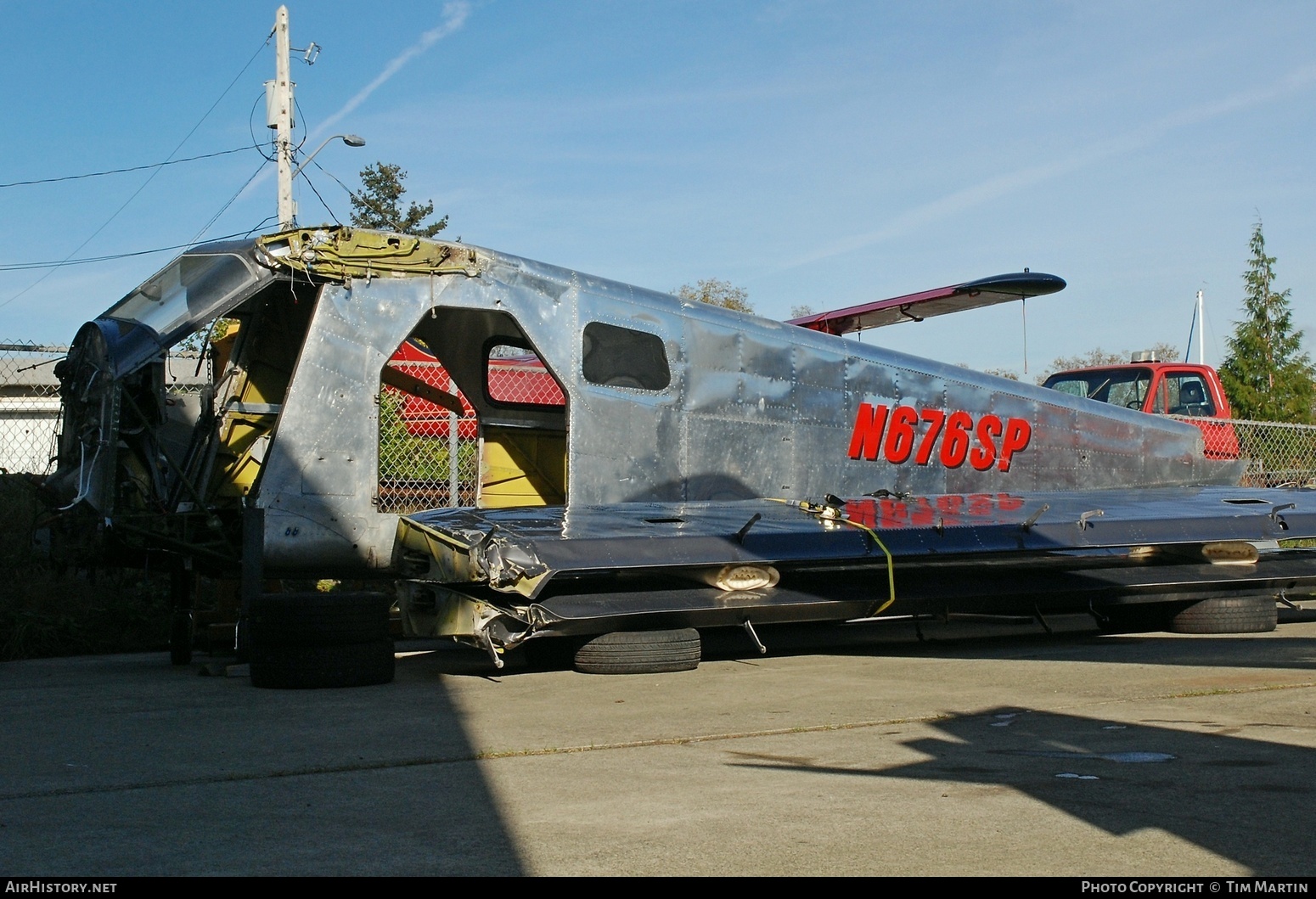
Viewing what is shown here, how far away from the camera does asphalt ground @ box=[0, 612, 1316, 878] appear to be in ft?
11.4

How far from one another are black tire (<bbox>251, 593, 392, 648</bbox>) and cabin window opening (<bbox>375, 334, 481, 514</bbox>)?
68.7 inches

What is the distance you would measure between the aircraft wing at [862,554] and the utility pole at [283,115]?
16.0 m

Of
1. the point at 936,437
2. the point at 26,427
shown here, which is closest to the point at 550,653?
the point at 936,437

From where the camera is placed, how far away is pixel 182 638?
28.8ft

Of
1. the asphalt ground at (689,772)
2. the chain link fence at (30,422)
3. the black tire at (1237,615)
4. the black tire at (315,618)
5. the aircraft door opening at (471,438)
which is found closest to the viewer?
the asphalt ground at (689,772)

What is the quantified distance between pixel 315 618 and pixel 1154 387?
11822 millimetres

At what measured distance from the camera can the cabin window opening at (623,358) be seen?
29.0 ft

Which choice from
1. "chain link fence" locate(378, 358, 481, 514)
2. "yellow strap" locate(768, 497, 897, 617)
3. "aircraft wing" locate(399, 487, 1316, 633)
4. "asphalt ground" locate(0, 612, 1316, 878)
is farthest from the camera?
"chain link fence" locate(378, 358, 481, 514)

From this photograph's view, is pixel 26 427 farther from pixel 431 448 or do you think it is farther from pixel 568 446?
pixel 568 446

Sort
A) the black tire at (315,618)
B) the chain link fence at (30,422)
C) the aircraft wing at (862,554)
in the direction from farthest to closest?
the chain link fence at (30,422) → the black tire at (315,618) → the aircraft wing at (862,554)

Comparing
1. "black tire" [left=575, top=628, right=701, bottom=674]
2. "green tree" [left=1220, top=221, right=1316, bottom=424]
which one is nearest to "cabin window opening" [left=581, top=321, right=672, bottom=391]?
"black tire" [left=575, top=628, right=701, bottom=674]

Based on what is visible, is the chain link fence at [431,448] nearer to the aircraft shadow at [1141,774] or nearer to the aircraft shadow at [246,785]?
the aircraft shadow at [246,785]

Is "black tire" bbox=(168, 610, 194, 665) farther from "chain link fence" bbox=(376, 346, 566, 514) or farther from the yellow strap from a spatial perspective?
the yellow strap

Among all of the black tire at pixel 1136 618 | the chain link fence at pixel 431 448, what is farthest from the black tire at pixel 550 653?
the black tire at pixel 1136 618
